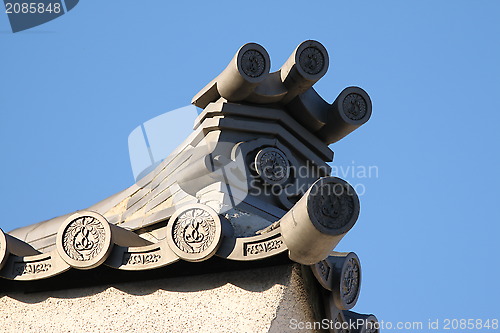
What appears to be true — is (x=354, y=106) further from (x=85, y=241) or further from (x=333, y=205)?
(x=85, y=241)

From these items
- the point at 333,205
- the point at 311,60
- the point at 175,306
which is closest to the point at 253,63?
the point at 311,60

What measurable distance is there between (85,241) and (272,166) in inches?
68.6

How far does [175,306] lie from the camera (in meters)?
8.45

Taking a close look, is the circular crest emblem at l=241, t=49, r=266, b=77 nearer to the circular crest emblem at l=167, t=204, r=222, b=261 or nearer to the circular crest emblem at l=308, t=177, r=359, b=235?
the circular crest emblem at l=167, t=204, r=222, b=261

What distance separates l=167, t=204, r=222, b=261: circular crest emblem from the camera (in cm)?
811

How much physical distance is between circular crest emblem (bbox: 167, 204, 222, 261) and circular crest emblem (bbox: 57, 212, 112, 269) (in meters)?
0.51

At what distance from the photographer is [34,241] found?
1023cm

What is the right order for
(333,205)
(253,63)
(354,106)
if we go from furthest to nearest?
(354,106)
(253,63)
(333,205)

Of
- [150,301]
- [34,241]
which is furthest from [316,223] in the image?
[34,241]

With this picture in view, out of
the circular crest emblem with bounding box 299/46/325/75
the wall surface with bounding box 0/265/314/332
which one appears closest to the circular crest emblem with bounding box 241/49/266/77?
the circular crest emblem with bounding box 299/46/325/75

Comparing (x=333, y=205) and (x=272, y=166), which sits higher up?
(x=272, y=166)

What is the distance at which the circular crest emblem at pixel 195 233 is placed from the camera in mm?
8109

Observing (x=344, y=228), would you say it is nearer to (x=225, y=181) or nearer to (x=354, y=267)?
(x=354, y=267)

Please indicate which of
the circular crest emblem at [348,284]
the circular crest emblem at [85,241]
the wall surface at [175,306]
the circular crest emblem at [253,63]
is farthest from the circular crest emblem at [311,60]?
the circular crest emblem at [85,241]
